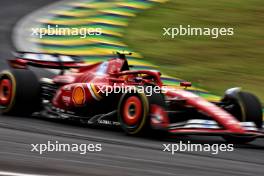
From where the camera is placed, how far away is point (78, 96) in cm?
1034

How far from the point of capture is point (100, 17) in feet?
58.5

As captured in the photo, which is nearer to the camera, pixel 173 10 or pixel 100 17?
pixel 100 17

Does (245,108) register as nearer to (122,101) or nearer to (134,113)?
(134,113)

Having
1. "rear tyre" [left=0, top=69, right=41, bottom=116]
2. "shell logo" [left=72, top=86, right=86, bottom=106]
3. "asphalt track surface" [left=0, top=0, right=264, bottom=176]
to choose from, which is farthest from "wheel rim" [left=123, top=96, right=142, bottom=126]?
"rear tyre" [left=0, top=69, right=41, bottom=116]

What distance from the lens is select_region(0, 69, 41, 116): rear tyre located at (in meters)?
10.8

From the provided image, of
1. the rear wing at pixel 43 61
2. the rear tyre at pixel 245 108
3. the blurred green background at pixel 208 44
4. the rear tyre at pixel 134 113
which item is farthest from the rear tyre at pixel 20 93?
the blurred green background at pixel 208 44

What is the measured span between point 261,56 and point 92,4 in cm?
516

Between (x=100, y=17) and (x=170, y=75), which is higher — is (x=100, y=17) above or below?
above

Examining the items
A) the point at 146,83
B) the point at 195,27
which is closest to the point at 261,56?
the point at 195,27

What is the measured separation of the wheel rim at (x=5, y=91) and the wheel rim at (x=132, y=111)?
209 cm

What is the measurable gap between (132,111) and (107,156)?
168 centimetres

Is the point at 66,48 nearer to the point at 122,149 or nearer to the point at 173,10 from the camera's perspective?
the point at 173,10

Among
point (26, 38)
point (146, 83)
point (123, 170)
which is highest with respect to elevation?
point (26, 38)

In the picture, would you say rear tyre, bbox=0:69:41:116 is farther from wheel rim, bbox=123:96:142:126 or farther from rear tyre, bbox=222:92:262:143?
rear tyre, bbox=222:92:262:143
